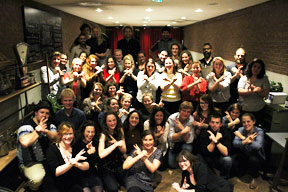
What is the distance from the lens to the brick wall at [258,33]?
162 inches

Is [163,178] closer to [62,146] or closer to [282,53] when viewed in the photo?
[62,146]

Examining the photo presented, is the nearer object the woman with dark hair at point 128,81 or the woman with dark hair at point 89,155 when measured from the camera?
the woman with dark hair at point 89,155

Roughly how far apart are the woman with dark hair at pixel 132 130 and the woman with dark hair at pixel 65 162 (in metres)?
0.67

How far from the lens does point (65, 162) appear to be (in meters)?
2.34

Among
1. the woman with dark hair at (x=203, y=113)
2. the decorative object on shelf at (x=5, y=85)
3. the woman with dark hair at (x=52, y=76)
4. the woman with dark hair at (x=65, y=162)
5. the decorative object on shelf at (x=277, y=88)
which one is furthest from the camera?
the decorative object on shelf at (x=277, y=88)

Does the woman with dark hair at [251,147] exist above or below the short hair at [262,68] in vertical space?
below

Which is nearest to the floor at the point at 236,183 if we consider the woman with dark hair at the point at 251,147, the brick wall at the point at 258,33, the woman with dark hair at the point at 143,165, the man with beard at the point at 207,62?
the woman with dark hair at the point at 251,147

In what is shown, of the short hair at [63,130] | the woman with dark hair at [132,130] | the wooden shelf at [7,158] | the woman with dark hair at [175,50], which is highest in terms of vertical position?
the woman with dark hair at [175,50]

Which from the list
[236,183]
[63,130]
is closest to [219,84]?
[236,183]

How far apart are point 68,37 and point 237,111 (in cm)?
538

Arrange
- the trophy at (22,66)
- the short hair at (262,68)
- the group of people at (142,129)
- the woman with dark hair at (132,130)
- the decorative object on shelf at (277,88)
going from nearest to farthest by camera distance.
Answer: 1. the group of people at (142,129)
2. the trophy at (22,66)
3. the woman with dark hair at (132,130)
4. the short hair at (262,68)
5. the decorative object on shelf at (277,88)

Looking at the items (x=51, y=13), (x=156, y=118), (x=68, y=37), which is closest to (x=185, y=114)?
(x=156, y=118)

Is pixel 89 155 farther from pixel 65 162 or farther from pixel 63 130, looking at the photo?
pixel 63 130

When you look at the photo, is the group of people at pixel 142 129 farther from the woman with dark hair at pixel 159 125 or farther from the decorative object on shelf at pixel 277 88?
the decorative object on shelf at pixel 277 88
